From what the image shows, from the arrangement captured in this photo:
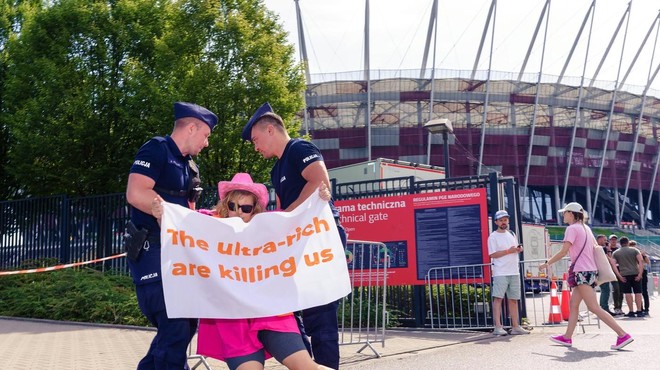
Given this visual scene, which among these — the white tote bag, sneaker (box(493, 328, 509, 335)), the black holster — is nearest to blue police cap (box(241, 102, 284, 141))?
the black holster

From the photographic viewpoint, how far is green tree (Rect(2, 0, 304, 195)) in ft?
67.5

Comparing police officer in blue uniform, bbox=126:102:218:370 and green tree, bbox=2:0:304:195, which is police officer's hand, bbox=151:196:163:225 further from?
green tree, bbox=2:0:304:195

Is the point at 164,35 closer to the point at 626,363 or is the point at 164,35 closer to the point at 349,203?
the point at 349,203

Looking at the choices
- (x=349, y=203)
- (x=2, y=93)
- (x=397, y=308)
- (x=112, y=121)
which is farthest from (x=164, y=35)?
(x=397, y=308)

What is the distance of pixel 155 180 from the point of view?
452 centimetres

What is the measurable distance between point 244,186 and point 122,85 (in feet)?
61.0

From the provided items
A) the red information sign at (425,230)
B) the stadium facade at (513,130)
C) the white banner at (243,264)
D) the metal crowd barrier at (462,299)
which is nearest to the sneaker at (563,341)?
the metal crowd barrier at (462,299)

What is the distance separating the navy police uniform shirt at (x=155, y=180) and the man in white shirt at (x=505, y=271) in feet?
23.9

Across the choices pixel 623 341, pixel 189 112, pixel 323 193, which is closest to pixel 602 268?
pixel 623 341

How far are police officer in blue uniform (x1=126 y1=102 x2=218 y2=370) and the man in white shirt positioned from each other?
7.20 meters

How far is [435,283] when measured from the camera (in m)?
12.1

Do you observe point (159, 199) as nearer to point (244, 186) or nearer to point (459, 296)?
point (244, 186)

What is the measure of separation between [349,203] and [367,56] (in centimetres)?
4287

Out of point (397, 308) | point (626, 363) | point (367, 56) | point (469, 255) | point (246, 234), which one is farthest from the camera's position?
point (367, 56)
